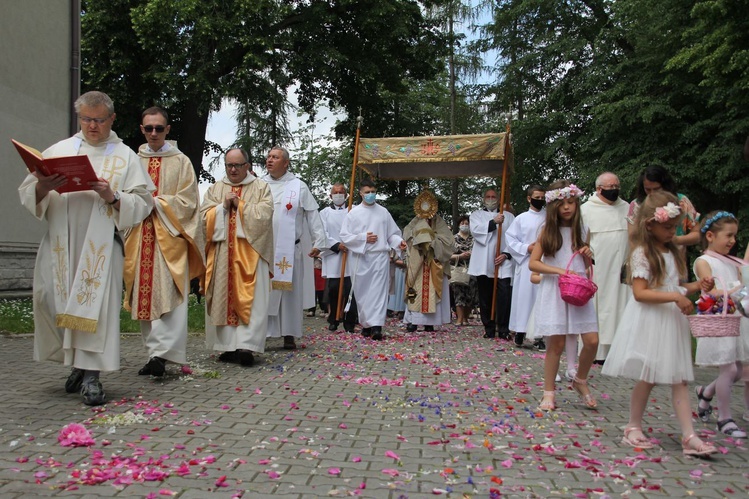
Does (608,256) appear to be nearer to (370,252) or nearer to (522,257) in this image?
(522,257)

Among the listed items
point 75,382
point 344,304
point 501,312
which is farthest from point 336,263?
point 75,382

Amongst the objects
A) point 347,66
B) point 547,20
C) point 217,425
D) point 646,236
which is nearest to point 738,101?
point 347,66

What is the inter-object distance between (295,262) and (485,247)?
13.1 feet

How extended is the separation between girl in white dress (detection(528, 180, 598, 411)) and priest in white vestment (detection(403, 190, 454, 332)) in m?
6.51

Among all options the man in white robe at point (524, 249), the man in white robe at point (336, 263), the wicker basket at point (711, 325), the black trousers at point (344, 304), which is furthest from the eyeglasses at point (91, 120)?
the black trousers at point (344, 304)

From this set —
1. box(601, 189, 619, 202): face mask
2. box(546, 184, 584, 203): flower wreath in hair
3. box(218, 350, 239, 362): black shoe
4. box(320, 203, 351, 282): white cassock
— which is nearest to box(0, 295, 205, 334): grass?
box(320, 203, 351, 282): white cassock

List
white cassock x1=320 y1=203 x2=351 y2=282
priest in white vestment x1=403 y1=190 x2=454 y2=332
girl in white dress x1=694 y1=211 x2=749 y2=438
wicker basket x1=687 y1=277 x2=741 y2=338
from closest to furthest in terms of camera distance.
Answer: wicker basket x1=687 y1=277 x2=741 y2=338 → girl in white dress x1=694 y1=211 x2=749 y2=438 → priest in white vestment x1=403 y1=190 x2=454 y2=332 → white cassock x1=320 y1=203 x2=351 y2=282

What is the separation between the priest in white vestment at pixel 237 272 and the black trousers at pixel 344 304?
4110mm

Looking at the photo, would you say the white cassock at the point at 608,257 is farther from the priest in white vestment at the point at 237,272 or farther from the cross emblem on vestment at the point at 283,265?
the cross emblem on vestment at the point at 283,265

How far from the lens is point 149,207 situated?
649cm

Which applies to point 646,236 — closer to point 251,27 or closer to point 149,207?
point 149,207

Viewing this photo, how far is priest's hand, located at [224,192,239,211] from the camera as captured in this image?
27.1 ft

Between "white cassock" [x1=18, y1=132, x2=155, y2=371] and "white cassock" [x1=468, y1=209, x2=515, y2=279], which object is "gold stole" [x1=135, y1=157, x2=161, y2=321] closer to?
"white cassock" [x1=18, y1=132, x2=155, y2=371]

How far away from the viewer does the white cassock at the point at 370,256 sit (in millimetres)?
11664
